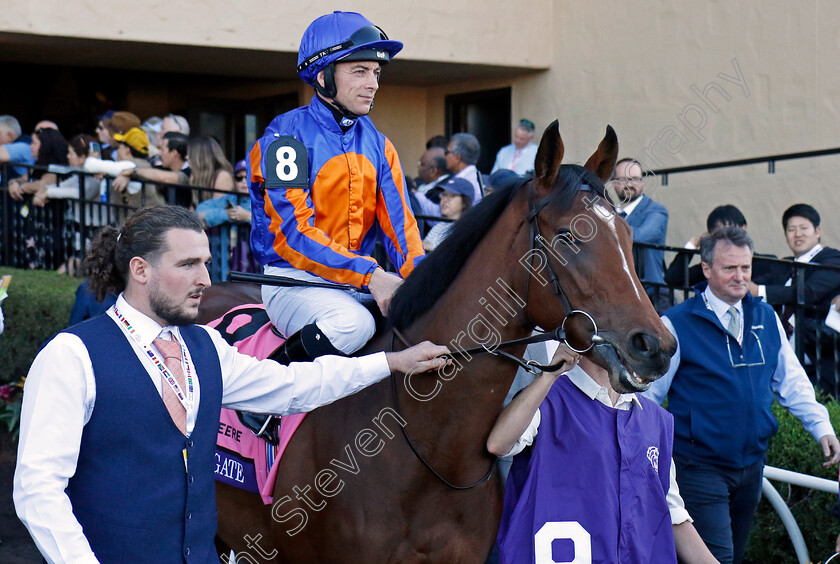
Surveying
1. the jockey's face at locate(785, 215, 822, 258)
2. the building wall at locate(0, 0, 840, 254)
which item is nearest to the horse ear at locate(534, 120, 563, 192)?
the jockey's face at locate(785, 215, 822, 258)

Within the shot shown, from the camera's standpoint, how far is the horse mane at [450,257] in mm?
2984

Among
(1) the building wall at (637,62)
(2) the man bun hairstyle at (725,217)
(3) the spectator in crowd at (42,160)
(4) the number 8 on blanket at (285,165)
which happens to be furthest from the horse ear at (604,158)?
(3) the spectator in crowd at (42,160)

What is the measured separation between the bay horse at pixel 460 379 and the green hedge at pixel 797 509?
228cm

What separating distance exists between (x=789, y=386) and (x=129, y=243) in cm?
311

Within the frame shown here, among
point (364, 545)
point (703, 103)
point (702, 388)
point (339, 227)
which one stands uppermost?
point (703, 103)

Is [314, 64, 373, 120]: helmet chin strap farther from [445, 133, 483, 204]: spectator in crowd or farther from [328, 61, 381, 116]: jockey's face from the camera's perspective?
[445, 133, 483, 204]: spectator in crowd

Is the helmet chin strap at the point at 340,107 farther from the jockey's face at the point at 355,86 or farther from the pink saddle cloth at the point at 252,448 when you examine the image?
the pink saddle cloth at the point at 252,448

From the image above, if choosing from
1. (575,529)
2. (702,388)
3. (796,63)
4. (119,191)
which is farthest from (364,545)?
(796,63)

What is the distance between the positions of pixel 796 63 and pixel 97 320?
7.56 metres

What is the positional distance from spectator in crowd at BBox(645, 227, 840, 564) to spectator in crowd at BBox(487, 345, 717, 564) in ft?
3.09

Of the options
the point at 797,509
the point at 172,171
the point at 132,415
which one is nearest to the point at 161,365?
the point at 132,415

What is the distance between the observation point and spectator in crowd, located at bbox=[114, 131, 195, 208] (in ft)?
26.2

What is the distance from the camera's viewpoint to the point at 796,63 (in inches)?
329

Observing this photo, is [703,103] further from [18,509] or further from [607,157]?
[18,509]
